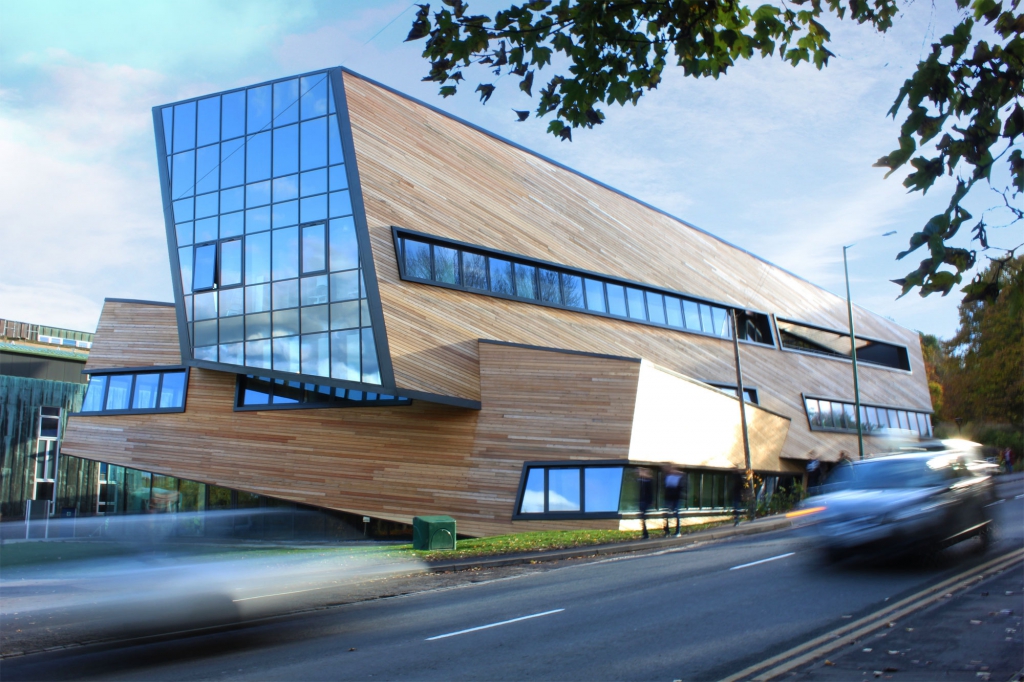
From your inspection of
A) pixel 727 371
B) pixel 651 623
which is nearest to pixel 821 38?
pixel 651 623

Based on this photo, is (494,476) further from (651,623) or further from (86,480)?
(86,480)

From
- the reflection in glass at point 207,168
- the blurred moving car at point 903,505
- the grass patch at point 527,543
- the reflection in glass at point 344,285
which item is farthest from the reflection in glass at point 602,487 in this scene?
the reflection in glass at point 207,168

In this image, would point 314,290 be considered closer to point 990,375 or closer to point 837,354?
point 990,375

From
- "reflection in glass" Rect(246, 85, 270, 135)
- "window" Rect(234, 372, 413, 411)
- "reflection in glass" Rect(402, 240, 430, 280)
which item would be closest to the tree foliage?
"reflection in glass" Rect(402, 240, 430, 280)

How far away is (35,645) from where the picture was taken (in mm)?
9180

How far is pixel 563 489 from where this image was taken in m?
23.9

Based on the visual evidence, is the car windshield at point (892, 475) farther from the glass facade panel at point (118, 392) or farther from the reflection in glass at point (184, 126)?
the glass facade panel at point (118, 392)

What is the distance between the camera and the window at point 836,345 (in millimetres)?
43016

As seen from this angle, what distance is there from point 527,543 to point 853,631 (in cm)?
1166

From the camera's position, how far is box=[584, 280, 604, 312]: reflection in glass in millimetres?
30158

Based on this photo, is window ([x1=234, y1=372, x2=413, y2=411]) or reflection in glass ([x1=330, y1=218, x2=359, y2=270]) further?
window ([x1=234, y1=372, x2=413, y2=411])

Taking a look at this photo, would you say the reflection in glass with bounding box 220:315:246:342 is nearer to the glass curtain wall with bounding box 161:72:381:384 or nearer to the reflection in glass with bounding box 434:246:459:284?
the glass curtain wall with bounding box 161:72:381:384

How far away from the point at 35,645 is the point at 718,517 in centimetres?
2326

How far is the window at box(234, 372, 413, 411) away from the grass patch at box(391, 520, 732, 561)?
7.05 m
